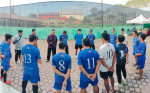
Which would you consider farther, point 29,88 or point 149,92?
point 29,88

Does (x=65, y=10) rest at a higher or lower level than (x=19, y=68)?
higher

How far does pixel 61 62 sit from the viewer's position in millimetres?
2965

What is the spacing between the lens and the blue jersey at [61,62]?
2.93 m

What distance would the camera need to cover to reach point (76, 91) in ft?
13.4

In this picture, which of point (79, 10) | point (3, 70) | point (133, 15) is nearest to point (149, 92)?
point (3, 70)

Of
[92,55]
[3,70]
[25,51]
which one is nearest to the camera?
[92,55]

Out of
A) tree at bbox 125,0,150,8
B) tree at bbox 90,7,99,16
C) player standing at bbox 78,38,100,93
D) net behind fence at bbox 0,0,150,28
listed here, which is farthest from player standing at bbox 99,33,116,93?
tree at bbox 125,0,150,8

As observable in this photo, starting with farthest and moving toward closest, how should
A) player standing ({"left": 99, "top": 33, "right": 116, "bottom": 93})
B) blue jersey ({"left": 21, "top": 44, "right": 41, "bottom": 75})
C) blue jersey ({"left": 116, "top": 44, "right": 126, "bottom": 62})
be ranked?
blue jersey ({"left": 116, "top": 44, "right": 126, "bottom": 62})
player standing ({"left": 99, "top": 33, "right": 116, "bottom": 93})
blue jersey ({"left": 21, "top": 44, "right": 41, "bottom": 75})

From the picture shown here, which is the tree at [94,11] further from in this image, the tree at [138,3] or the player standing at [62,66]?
the tree at [138,3]

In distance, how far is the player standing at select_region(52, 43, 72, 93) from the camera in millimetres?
2941

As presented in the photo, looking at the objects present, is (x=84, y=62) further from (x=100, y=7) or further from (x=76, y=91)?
(x=100, y=7)

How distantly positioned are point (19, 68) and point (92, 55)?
4.53m

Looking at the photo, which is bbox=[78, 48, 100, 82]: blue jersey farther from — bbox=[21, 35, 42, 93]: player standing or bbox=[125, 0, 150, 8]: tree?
bbox=[125, 0, 150, 8]: tree

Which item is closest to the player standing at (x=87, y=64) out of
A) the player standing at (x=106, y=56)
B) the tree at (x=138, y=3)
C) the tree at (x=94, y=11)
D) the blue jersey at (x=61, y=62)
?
the blue jersey at (x=61, y=62)
